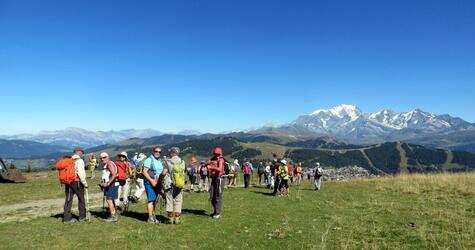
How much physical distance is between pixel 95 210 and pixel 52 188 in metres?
16.2

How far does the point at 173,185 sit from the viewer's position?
699 inches

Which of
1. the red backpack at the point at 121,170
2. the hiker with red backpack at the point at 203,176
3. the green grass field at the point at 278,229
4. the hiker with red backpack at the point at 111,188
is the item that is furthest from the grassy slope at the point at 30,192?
the hiker with red backpack at the point at 111,188

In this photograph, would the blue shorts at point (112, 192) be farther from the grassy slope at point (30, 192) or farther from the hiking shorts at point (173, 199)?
the grassy slope at point (30, 192)

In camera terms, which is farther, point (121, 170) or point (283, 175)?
point (283, 175)

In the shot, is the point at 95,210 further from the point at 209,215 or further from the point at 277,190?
the point at 277,190

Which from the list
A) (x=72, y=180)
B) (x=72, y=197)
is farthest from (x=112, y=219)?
(x=72, y=180)

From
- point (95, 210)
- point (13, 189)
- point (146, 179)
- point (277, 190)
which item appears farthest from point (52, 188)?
point (146, 179)

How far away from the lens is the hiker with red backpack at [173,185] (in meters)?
17.8

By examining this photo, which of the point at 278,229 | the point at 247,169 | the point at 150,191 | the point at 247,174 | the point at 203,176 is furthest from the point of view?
the point at 247,169


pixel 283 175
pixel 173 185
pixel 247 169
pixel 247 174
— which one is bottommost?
pixel 247 174

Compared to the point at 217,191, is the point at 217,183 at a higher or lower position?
higher

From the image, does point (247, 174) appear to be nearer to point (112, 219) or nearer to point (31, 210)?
point (31, 210)

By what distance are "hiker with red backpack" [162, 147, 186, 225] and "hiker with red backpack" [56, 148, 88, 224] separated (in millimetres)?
3849

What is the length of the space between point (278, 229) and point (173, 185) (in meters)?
4.76
